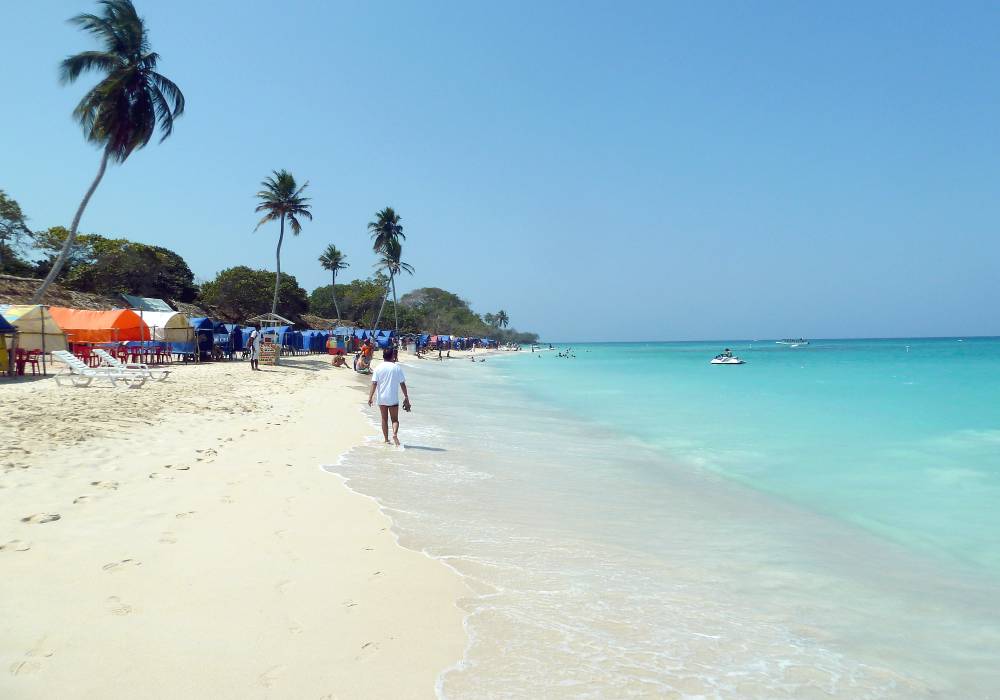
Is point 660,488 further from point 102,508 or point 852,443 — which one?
point 852,443

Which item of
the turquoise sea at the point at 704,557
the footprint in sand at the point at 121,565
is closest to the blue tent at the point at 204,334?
the turquoise sea at the point at 704,557

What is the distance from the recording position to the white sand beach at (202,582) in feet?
8.14

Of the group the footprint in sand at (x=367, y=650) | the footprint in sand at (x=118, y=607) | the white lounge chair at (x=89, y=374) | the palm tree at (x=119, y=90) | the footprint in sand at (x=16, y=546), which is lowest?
the footprint in sand at (x=367, y=650)

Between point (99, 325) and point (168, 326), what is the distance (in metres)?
2.34

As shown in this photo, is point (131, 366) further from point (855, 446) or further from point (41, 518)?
point (855, 446)

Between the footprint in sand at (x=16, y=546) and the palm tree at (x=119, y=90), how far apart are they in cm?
2242

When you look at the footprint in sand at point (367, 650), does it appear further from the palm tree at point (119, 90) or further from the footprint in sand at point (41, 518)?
the palm tree at point (119, 90)

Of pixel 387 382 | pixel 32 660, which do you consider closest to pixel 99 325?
pixel 387 382

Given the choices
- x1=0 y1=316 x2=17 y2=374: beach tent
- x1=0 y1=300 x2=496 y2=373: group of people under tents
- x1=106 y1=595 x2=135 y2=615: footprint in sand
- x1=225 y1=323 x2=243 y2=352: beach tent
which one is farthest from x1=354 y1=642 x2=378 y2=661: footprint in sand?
x1=225 y1=323 x2=243 y2=352: beach tent

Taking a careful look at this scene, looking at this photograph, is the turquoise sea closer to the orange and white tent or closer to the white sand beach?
the white sand beach

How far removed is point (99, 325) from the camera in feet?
69.2

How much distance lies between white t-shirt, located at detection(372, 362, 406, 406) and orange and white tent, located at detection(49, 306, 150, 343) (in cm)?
1690

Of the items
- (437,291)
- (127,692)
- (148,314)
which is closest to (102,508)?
(127,692)

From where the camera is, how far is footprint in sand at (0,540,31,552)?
3539mm
